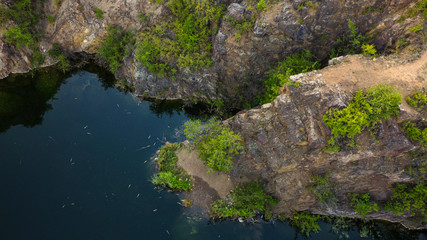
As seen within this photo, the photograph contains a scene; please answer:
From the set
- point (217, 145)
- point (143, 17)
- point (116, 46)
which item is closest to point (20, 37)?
point (116, 46)

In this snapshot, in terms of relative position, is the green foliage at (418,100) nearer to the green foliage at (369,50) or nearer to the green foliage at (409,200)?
the green foliage at (369,50)

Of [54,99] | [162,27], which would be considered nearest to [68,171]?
[54,99]

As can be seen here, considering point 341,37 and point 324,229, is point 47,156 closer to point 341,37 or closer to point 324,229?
point 324,229

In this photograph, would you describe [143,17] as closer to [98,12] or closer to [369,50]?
[98,12]

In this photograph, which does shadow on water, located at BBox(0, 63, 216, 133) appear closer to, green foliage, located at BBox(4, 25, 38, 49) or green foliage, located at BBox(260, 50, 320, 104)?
green foliage, located at BBox(4, 25, 38, 49)

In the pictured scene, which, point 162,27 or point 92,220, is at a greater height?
point 162,27

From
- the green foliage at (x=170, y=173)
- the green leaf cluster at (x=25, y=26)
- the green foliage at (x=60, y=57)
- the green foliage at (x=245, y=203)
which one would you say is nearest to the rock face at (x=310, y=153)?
the green foliage at (x=245, y=203)
